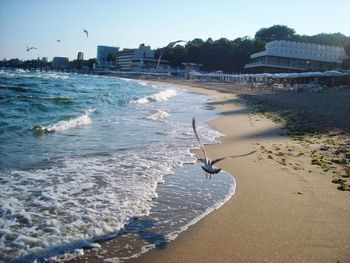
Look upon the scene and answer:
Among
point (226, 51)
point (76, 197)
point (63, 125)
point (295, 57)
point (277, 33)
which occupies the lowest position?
point (76, 197)

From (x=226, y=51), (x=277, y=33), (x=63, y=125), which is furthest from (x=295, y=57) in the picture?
(x=63, y=125)

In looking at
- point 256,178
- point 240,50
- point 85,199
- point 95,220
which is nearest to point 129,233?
point 95,220

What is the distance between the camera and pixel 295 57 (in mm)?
92438

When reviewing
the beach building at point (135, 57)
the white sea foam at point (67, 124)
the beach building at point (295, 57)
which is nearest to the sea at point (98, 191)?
the white sea foam at point (67, 124)

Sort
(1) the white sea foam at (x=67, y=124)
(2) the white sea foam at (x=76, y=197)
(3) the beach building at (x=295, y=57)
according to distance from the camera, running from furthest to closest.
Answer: (3) the beach building at (x=295, y=57), (1) the white sea foam at (x=67, y=124), (2) the white sea foam at (x=76, y=197)

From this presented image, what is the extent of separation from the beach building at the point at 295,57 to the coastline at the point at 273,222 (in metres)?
86.6

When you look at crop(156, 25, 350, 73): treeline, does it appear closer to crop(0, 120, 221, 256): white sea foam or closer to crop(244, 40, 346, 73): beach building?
crop(244, 40, 346, 73): beach building

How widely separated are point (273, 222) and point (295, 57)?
92105 mm

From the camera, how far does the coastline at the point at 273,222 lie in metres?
5.04

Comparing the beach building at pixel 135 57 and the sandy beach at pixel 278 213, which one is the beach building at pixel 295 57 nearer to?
the beach building at pixel 135 57

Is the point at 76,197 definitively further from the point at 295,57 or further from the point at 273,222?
the point at 295,57

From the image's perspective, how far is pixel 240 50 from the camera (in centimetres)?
11969

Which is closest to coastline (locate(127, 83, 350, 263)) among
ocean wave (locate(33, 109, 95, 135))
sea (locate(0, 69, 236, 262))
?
sea (locate(0, 69, 236, 262))

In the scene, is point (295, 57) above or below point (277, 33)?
below
